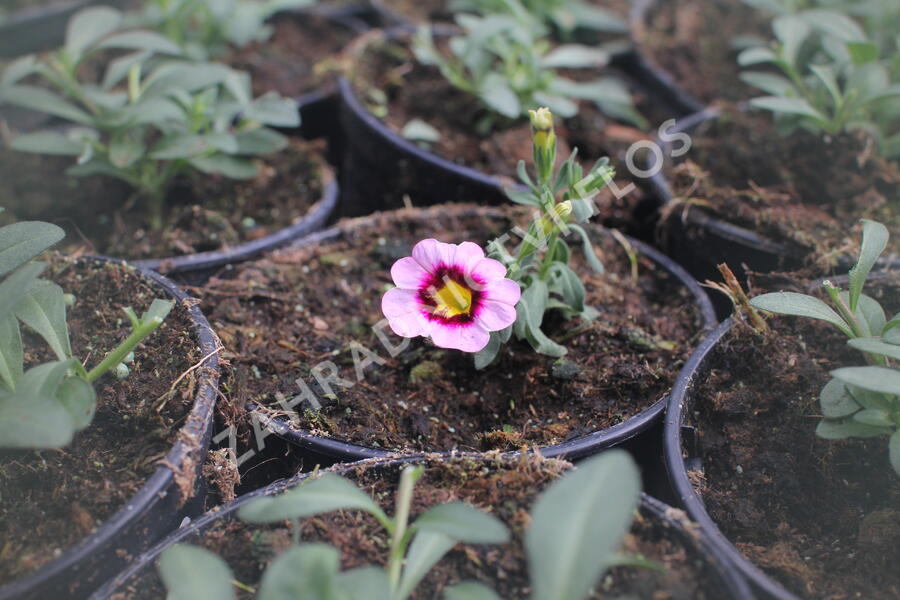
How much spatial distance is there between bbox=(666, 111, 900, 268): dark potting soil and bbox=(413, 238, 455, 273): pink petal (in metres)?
0.74

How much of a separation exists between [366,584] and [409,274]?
0.54 m

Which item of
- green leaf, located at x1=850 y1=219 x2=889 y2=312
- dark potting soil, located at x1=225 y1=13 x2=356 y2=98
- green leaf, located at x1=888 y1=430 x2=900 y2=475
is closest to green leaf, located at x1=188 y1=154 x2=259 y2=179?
dark potting soil, located at x1=225 y1=13 x2=356 y2=98

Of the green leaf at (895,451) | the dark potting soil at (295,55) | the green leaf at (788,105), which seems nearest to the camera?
the green leaf at (895,451)

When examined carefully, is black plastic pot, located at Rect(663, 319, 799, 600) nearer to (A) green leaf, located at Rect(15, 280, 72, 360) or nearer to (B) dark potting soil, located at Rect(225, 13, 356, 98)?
(A) green leaf, located at Rect(15, 280, 72, 360)

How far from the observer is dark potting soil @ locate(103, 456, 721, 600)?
0.99 metres

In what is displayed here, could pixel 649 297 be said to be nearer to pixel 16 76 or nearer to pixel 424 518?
pixel 424 518

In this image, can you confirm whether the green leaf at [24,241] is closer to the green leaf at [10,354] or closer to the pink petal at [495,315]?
the green leaf at [10,354]

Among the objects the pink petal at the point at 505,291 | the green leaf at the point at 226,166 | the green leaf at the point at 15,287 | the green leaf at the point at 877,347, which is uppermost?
the green leaf at the point at 15,287

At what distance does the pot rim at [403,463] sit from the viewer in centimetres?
97

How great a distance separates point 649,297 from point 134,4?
218 cm

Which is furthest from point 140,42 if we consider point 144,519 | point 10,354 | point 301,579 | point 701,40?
point 701,40

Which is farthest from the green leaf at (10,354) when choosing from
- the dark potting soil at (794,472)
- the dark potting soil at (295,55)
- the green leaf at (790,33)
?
the green leaf at (790,33)

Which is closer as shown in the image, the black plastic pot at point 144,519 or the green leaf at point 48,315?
the black plastic pot at point 144,519

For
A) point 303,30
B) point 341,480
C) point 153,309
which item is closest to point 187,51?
point 303,30
